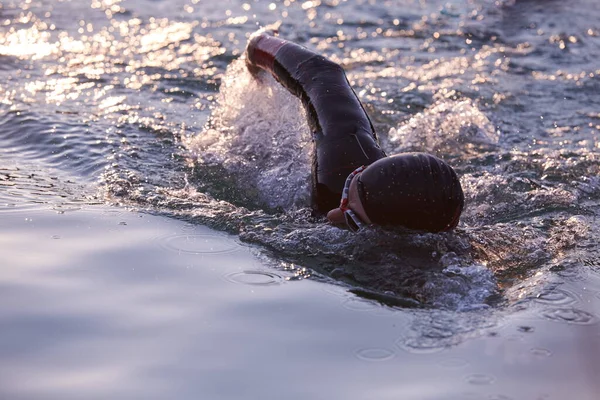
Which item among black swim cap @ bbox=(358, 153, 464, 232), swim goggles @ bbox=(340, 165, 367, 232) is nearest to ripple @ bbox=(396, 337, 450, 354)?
black swim cap @ bbox=(358, 153, 464, 232)

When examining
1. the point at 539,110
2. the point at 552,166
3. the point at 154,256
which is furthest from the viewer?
the point at 539,110

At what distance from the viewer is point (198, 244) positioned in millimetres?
3939

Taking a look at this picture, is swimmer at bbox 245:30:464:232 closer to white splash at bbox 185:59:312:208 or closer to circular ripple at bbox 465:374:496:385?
white splash at bbox 185:59:312:208

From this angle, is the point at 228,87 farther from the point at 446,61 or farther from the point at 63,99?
the point at 446,61

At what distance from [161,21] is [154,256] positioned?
6.40 meters

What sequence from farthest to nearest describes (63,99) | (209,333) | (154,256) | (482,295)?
(63,99) < (154,256) < (482,295) < (209,333)

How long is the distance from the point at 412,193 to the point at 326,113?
118 centimetres

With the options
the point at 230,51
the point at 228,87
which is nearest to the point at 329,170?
the point at 228,87

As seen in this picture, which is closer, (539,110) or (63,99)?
(63,99)

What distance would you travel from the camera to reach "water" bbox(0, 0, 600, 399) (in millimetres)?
2775

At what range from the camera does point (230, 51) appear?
28.2 feet

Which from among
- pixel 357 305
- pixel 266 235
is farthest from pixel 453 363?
pixel 266 235

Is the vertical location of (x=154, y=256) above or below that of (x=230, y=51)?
below

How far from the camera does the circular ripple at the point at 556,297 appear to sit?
3371 mm
